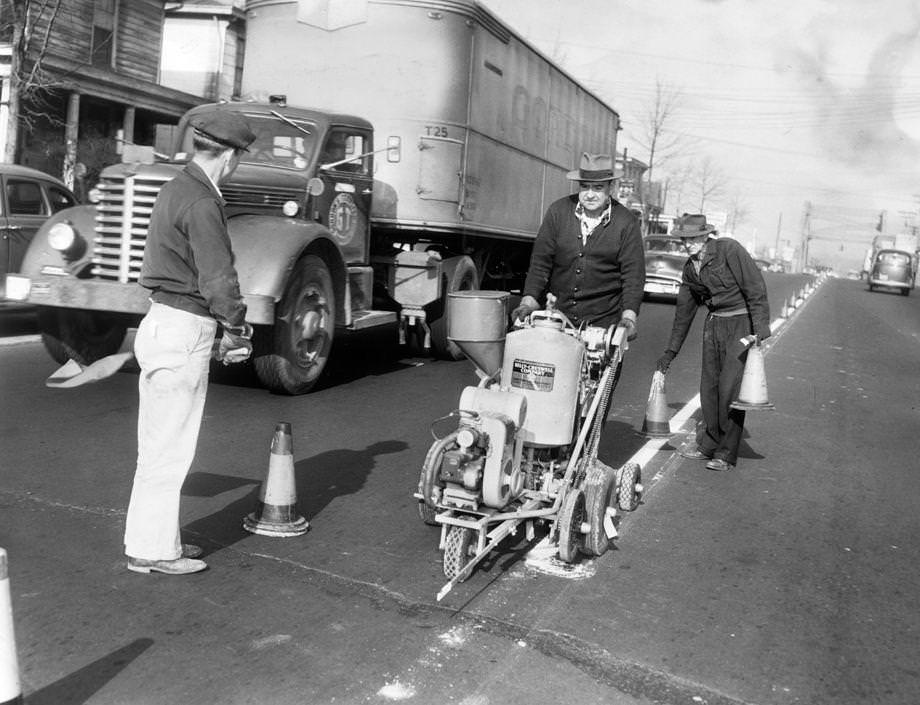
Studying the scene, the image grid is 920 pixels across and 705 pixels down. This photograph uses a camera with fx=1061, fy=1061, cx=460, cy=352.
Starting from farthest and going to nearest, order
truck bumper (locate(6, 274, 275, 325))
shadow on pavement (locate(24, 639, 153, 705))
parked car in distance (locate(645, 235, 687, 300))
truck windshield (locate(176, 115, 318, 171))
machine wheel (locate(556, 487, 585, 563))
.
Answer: parked car in distance (locate(645, 235, 687, 300))
truck windshield (locate(176, 115, 318, 171))
truck bumper (locate(6, 274, 275, 325))
machine wheel (locate(556, 487, 585, 563))
shadow on pavement (locate(24, 639, 153, 705))

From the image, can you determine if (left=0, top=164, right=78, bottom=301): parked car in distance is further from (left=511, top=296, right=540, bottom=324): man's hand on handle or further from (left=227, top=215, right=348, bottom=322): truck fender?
(left=511, top=296, right=540, bottom=324): man's hand on handle

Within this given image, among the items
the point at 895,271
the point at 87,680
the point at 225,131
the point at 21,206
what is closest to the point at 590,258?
the point at 225,131

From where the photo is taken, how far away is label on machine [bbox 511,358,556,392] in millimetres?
5043

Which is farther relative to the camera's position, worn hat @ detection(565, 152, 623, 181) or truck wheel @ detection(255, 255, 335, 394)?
truck wheel @ detection(255, 255, 335, 394)

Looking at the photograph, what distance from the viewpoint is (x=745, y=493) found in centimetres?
705

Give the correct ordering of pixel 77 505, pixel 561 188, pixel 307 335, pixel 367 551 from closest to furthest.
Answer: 1. pixel 367 551
2. pixel 77 505
3. pixel 307 335
4. pixel 561 188

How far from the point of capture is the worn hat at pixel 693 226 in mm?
7555

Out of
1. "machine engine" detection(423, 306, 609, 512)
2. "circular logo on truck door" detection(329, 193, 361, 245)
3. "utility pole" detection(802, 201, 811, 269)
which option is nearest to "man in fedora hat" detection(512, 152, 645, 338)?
"machine engine" detection(423, 306, 609, 512)

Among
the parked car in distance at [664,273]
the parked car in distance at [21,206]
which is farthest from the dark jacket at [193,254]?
the parked car in distance at [664,273]

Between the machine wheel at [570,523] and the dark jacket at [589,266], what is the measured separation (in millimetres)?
1269

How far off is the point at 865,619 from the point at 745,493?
2.36m

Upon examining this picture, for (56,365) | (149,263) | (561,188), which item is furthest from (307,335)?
(561,188)

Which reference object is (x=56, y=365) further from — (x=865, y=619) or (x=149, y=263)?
(x=865, y=619)

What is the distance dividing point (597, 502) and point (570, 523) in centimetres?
26
